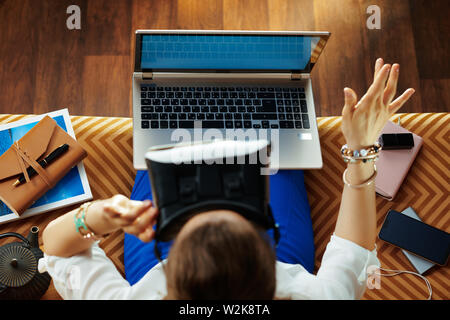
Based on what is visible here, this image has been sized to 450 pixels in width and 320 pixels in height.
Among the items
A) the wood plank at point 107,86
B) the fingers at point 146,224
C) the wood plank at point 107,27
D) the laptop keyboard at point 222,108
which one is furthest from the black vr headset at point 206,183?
the wood plank at point 107,27

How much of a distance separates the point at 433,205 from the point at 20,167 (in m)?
1.02

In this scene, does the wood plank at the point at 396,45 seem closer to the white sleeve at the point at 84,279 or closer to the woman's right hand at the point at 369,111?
the woman's right hand at the point at 369,111

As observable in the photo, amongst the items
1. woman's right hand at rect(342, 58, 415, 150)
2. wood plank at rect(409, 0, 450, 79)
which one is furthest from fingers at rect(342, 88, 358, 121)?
wood plank at rect(409, 0, 450, 79)

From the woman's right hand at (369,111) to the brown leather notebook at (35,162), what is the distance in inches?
24.8

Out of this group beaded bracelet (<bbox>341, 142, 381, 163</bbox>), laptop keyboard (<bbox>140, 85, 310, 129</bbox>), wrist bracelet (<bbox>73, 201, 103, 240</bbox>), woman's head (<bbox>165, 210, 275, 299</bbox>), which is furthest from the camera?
laptop keyboard (<bbox>140, 85, 310, 129</bbox>)

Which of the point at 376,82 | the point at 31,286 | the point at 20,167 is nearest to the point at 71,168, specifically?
the point at 20,167

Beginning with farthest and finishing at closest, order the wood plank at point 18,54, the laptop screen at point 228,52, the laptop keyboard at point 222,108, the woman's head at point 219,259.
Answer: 1. the wood plank at point 18,54
2. the laptop keyboard at point 222,108
3. the laptop screen at point 228,52
4. the woman's head at point 219,259

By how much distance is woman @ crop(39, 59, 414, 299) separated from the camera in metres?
0.56

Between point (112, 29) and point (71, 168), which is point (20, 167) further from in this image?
point (112, 29)

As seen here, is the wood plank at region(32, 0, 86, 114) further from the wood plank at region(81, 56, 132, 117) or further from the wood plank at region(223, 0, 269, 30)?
the wood plank at region(223, 0, 269, 30)

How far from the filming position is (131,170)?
1.09 m

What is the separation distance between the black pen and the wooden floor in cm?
55

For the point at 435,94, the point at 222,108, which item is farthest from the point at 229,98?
the point at 435,94

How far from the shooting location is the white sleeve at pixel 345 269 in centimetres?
79
